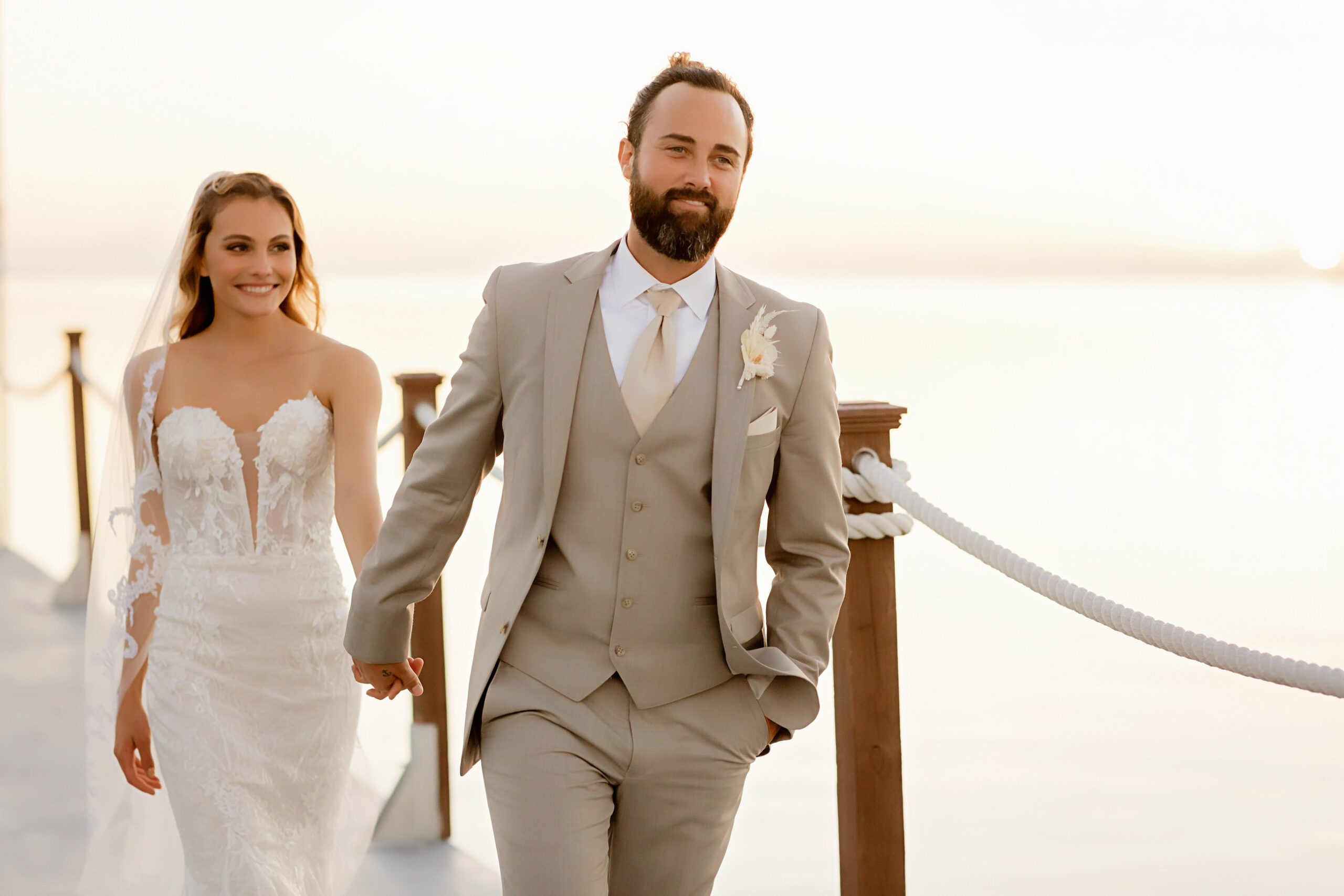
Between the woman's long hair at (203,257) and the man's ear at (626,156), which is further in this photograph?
the woman's long hair at (203,257)

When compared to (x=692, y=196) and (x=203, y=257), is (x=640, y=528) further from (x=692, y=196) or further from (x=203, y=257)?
(x=203, y=257)

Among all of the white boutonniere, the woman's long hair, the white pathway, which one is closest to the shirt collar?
the white boutonniere

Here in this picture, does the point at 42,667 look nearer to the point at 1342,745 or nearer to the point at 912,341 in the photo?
the point at 1342,745

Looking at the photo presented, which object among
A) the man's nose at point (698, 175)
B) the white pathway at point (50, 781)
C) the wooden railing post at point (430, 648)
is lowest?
the white pathway at point (50, 781)

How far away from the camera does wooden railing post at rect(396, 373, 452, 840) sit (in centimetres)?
434

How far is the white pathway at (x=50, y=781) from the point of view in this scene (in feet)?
13.6

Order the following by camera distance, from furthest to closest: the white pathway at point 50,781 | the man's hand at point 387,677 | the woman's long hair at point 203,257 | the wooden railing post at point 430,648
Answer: the wooden railing post at point 430,648 < the white pathway at point 50,781 < the woman's long hair at point 203,257 < the man's hand at point 387,677

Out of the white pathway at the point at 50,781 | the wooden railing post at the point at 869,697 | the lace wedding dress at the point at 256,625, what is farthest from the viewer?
the white pathway at the point at 50,781

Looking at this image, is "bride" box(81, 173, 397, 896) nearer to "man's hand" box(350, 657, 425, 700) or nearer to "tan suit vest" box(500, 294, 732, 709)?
"man's hand" box(350, 657, 425, 700)

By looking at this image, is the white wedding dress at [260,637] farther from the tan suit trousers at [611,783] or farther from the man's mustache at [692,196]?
the man's mustache at [692,196]

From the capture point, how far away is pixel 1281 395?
15461 mm

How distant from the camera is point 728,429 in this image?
7.16ft

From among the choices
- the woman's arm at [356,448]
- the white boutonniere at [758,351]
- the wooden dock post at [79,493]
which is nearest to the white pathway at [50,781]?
the wooden dock post at [79,493]

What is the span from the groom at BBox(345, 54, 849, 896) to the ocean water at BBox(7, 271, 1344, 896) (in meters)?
2.15
